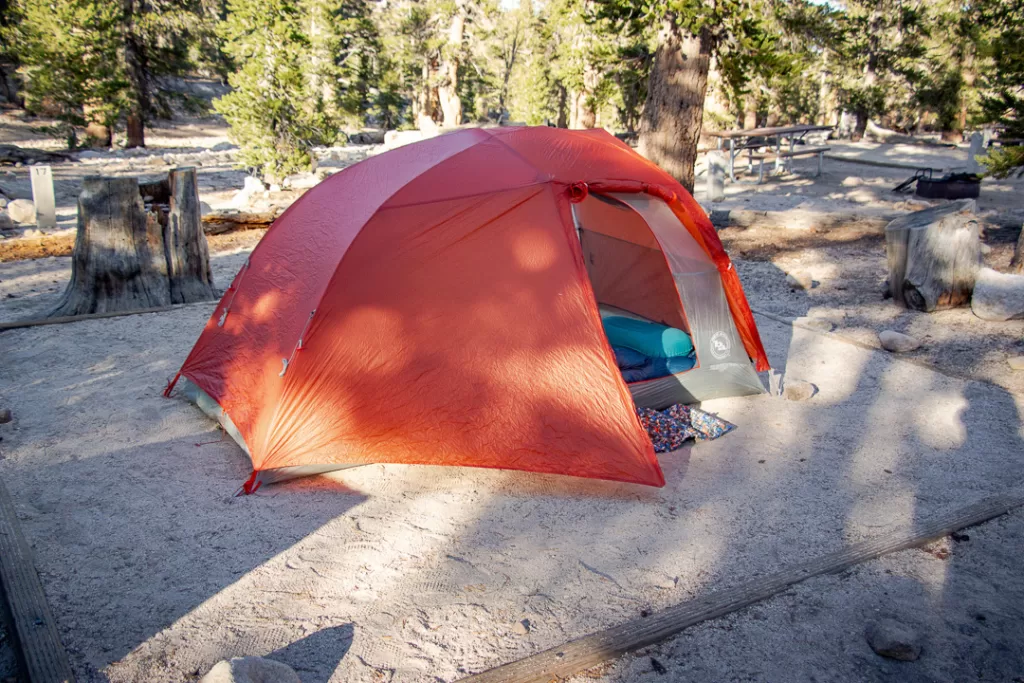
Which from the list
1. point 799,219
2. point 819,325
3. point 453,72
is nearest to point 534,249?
point 819,325

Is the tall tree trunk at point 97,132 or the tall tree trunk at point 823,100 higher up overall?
the tall tree trunk at point 823,100

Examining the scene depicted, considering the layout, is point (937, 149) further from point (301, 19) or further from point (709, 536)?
point (709, 536)

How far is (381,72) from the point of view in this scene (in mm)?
27969

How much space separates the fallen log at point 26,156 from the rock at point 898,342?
17.8 m

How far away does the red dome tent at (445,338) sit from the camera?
13.7 feet

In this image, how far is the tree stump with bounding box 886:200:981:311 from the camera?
6680 mm

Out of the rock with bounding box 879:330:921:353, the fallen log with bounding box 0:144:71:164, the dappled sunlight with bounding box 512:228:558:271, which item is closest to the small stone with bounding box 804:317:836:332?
the rock with bounding box 879:330:921:353

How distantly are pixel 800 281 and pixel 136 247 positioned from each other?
6503 millimetres

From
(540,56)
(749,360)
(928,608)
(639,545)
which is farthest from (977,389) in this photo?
(540,56)

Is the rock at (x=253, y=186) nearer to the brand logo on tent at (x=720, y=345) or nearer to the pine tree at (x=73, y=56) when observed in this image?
the pine tree at (x=73, y=56)

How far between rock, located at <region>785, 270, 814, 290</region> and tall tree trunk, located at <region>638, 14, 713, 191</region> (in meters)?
2.14

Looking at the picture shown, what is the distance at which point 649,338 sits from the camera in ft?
17.8

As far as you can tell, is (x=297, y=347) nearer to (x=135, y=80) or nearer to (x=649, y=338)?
(x=649, y=338)

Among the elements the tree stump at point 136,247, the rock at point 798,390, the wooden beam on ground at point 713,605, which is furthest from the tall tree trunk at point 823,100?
the wooden beam on ground at point 713,605
